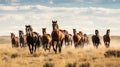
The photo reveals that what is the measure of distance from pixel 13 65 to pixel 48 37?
62.4 ft

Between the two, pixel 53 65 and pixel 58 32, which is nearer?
pixel 53 65

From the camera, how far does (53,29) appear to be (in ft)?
116

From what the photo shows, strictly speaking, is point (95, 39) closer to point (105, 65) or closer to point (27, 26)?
point (27, 26)

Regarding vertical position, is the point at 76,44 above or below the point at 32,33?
below

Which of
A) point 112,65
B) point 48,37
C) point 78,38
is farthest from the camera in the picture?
point 78,38

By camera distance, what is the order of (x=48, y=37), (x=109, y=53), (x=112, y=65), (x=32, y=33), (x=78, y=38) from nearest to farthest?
(x=112, y=65)
(x=109, y=53)
(x=32, y=33)
(x=48, y=37)
(x=78, y=38)

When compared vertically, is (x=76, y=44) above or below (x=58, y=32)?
below

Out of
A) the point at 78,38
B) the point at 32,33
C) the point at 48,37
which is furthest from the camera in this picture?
the point at 78,38

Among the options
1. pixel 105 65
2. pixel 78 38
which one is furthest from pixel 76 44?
pixel 105 65

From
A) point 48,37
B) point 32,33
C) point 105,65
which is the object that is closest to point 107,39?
point 48,37

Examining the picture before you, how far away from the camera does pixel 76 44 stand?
49719mm

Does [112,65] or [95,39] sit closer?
[112,65]

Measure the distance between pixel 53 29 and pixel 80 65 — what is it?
13.1 metres

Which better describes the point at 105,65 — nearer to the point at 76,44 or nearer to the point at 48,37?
the point at 48,37
